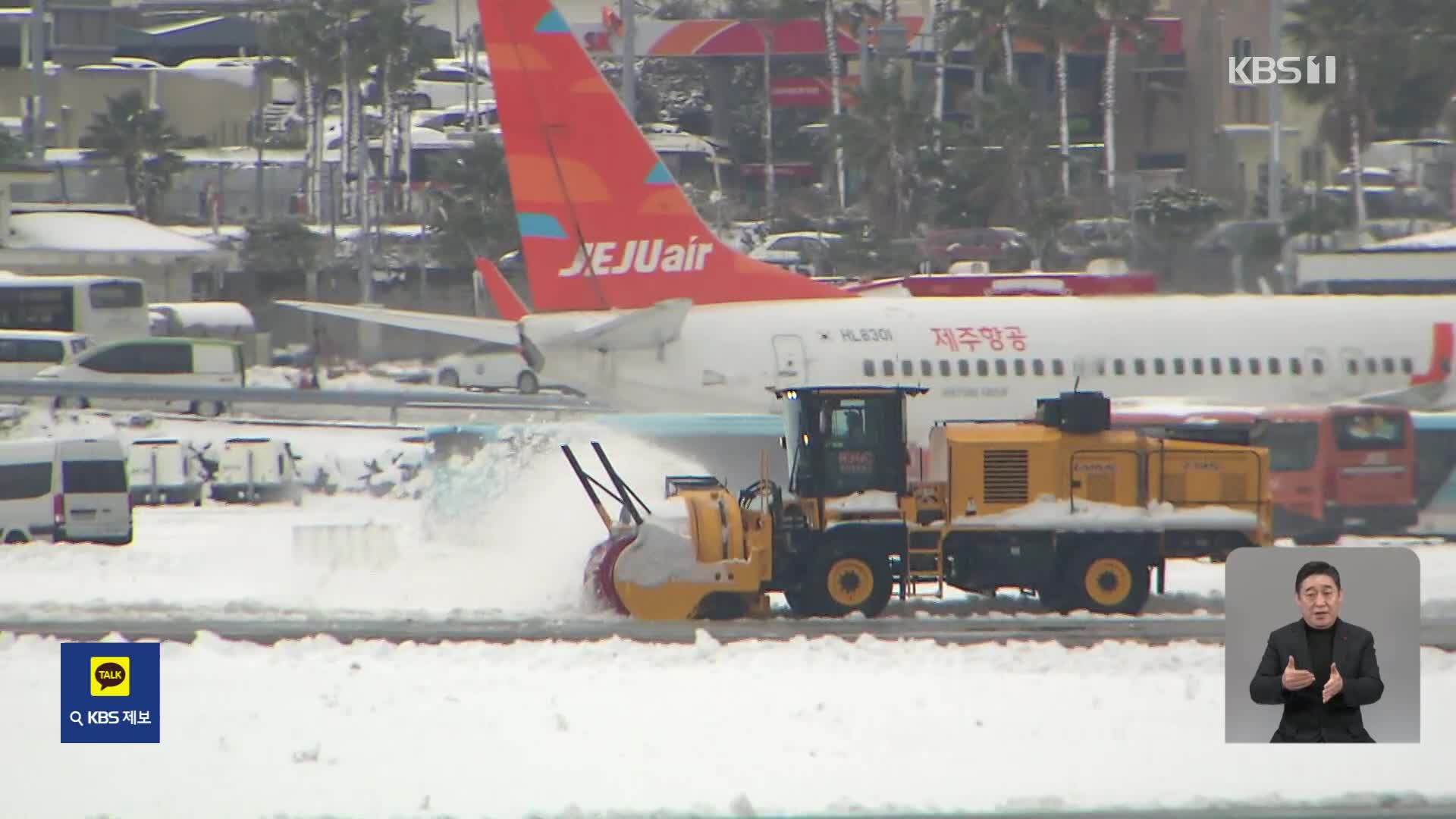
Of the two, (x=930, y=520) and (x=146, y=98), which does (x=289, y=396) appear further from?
(x=146, y=98)

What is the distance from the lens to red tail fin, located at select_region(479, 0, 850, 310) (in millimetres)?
30797

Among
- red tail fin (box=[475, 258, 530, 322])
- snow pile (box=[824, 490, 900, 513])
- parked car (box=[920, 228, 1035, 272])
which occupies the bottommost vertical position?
snow pile (box=[824, 490, 900, 513])

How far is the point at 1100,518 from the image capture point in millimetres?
19625

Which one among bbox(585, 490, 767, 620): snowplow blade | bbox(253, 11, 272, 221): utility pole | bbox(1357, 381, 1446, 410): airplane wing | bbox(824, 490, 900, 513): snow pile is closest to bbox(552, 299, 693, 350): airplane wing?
bbox(585, 490, 767, 620): snowplow blade

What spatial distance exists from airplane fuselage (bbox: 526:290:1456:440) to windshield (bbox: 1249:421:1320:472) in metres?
3.60

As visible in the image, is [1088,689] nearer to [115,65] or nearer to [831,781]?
[831,781]

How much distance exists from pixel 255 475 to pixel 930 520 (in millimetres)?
18627

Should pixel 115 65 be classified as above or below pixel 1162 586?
above

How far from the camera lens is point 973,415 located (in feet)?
102

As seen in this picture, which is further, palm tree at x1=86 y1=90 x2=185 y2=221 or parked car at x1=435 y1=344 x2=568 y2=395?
palm tree at x1=86 y1=90 x2=185 y2=221

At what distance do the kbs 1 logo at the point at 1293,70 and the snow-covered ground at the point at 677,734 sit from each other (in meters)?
41.3

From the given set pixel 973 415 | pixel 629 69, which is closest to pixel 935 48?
pixel 629 69

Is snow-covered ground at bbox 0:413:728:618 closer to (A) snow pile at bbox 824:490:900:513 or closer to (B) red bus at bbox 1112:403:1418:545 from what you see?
(A) snow pile at bbox 824:490:900:513

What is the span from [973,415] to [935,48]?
57440 mm
